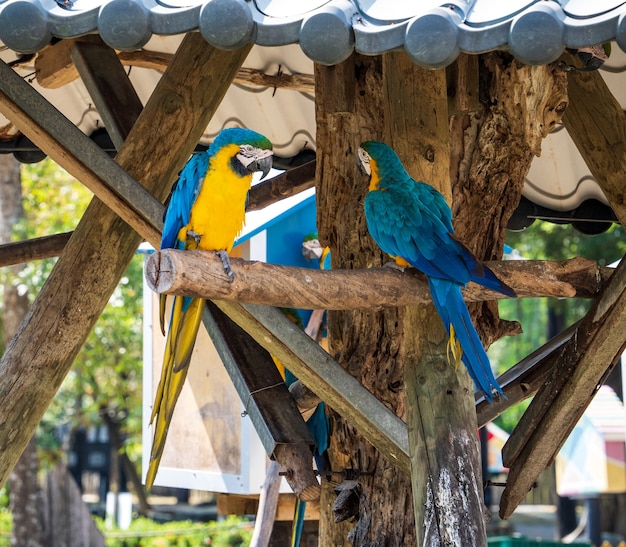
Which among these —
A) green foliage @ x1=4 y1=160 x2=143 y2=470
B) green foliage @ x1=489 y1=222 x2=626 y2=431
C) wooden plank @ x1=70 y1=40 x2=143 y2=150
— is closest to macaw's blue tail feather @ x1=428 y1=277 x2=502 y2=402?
wooden plank @ x1=70 y1=40 x2=143 y2=150

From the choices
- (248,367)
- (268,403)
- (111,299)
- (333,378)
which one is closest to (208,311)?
(248,367)

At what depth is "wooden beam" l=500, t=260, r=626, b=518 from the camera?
9.18 ft

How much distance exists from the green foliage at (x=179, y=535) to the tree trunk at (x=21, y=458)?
1470 millimetres

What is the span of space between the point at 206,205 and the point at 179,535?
789cm

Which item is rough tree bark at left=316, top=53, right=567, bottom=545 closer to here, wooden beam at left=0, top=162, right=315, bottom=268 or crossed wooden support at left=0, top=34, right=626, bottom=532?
crossed wooden support at left=0, top=34, right=626, bottom=532

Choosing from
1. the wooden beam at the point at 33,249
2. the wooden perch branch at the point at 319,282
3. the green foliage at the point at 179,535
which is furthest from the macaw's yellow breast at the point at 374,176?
the green foliage at the point at 179,535

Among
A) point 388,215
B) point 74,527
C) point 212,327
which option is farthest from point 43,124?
point 74,527

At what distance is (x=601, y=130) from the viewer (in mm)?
3131

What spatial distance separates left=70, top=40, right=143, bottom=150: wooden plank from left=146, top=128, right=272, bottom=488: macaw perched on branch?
744 mm

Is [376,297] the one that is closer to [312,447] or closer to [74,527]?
[312,447]

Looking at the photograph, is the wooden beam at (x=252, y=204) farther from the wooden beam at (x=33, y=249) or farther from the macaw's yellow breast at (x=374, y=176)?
the macaw's yellow breast at (x=374, y=176)

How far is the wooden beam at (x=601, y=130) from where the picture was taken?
3.11m

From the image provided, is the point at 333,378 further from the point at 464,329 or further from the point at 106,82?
the point at 106,82

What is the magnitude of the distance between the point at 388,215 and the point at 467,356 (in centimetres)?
43
